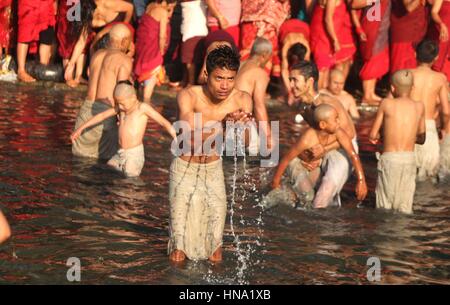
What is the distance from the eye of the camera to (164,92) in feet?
55.2

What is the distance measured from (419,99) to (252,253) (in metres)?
3.68

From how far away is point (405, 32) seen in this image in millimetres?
16375

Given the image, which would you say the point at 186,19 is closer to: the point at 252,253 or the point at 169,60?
the point at 169,60

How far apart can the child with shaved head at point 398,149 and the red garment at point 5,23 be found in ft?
23.5

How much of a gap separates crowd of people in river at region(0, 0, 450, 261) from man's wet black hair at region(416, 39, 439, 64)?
0.04ft

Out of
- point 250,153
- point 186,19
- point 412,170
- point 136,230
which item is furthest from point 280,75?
point 136,230

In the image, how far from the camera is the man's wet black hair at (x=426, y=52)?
12.7 meters

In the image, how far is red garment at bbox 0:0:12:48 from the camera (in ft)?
54.9

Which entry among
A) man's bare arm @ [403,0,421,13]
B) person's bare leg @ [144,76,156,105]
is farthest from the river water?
man's bare arm @ [403,0,421,13]

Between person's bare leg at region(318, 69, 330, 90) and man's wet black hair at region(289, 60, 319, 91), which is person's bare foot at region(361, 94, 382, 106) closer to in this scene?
person's bare leg at region(318, 69, 330, 90)

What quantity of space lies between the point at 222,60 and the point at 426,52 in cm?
462

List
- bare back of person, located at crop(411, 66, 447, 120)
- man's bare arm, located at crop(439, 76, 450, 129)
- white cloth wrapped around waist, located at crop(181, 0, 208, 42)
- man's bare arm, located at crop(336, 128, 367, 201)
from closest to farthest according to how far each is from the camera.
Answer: man's bare arm, located at crop(336, 128, 367, 201) < bare back of person, located at crop(411, 66, 447, 120) < man's bare arm, located at crop(439, 76, 450, 129) < white cloth wrapped around waist, located at crop(181, 0, 208, 42)

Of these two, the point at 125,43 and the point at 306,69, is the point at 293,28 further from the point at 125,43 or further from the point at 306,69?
the point at 306,69

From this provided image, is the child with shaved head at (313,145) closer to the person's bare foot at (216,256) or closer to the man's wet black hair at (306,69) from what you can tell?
the man's wet black hair at (306,69)
